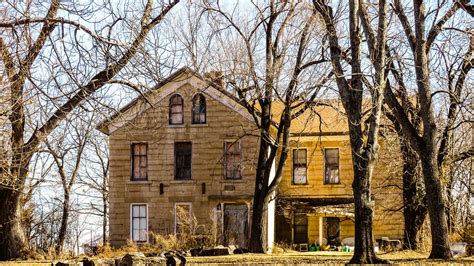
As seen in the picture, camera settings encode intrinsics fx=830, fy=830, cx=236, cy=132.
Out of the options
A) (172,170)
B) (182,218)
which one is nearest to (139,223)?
(172,170)

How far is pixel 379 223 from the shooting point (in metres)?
45.9

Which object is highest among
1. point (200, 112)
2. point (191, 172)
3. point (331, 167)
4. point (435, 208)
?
point (200, 112)

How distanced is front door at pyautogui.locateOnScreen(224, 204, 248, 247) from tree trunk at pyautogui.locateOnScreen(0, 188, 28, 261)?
14111mm

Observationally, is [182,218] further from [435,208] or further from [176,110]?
[435,208]

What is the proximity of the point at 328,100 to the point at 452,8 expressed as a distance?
699 cm

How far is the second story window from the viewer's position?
143ft

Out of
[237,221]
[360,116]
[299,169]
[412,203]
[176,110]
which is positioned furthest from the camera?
[299,169]

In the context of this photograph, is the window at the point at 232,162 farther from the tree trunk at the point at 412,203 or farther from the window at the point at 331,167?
→ the tree trunk at the point at 412,203

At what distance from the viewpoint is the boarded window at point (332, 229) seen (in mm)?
46219

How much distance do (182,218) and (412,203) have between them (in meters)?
10.7

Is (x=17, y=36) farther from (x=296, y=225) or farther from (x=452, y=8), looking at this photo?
(x=296, y=225)

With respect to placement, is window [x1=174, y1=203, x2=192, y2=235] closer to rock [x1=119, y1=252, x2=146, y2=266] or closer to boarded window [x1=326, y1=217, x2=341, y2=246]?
boarded window [x1=326, y1=217, x2=341, y2=246]

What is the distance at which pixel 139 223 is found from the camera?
43.0 m

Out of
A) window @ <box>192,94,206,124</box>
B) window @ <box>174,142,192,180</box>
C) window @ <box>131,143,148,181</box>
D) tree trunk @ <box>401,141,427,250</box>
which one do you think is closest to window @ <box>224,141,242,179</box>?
window @ <box>192,94,206,124</box>
